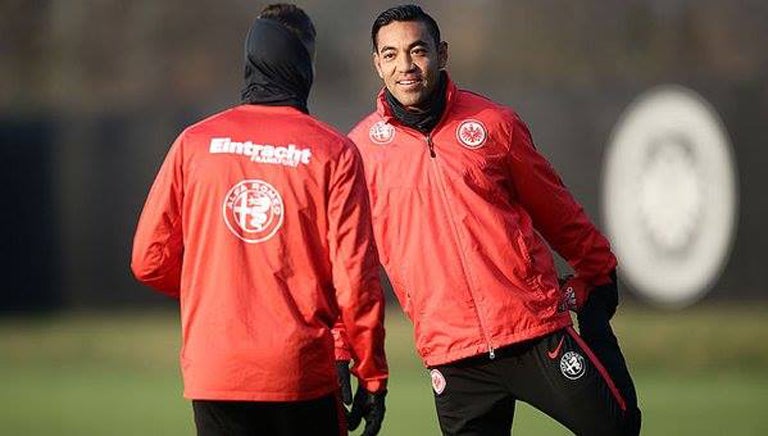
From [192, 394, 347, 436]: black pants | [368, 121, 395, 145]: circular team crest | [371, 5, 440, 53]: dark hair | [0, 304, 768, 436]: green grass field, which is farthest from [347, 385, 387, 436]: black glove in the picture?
[0, 304, 768, 436]: green grass field

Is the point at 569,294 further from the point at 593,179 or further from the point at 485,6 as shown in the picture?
the point at 485,6

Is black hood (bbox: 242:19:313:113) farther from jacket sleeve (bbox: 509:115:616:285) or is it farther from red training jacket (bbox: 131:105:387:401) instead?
jacket sleeve (bbox: 509:115:616:285)

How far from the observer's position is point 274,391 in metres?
5.59

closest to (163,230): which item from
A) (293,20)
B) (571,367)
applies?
(293,20)

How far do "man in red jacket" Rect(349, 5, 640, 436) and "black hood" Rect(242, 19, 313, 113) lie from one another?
0.89 metres

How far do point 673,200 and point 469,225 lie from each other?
339 inches

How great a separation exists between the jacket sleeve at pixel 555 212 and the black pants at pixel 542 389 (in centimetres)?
33

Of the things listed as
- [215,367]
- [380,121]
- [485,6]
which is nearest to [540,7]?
[485,6]

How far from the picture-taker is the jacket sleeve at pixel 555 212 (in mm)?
6621

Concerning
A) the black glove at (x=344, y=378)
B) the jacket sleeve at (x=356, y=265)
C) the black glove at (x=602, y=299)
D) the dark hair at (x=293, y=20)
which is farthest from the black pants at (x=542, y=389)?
the dark hair at (x=293, y=20)

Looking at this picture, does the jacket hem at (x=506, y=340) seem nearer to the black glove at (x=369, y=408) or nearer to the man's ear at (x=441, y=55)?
the black glove at (x=369, y=408)

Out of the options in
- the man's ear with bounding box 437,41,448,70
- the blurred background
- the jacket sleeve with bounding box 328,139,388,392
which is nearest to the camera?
the jacket sleeve with bounding box 328,139,388,392

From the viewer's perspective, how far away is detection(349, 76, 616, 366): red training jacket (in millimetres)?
6523

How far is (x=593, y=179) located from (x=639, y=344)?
1.46 m
